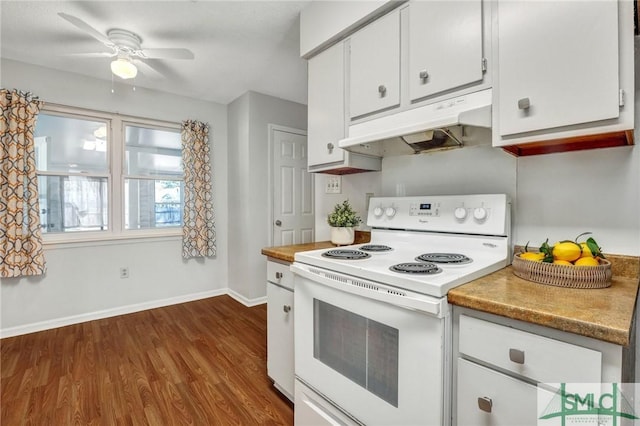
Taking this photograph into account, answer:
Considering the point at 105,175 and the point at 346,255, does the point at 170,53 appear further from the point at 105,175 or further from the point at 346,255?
the point at 346,255

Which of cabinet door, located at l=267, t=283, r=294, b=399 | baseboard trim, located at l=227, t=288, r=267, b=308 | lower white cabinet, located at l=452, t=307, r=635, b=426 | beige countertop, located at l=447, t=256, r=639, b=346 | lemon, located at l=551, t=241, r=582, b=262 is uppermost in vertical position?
lemon, located at l=551, t=241, r=582, b=262

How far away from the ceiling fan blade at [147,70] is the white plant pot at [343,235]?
243cm

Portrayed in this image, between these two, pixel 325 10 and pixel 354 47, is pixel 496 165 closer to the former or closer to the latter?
pixel 354 47

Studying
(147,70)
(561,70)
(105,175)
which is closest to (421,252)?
(561,70)

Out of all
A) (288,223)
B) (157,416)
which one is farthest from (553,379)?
(288,223)

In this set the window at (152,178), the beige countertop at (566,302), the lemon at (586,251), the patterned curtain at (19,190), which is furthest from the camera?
the window at (152,178)

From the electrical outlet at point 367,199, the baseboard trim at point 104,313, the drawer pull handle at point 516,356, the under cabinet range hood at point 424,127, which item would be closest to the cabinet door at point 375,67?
the under cabinet range hood at point 424,127

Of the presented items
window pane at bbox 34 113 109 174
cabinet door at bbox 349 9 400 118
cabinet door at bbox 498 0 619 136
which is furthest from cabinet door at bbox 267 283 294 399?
window pane at bbox 34 113 109 174

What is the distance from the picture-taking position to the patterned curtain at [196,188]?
3578mm

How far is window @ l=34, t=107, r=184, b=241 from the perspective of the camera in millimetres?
2963

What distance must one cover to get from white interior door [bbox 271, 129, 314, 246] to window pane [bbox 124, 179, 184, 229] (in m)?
1.21

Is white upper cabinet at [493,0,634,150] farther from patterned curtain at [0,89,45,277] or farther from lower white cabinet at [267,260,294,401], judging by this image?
patterned curtain at [0,89,45,277]

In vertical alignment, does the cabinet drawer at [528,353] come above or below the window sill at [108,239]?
below

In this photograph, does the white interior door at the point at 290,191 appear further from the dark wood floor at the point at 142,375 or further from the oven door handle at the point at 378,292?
the oven door handle at the point at 378,292
